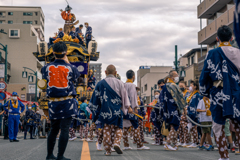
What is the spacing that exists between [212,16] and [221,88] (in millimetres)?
31428

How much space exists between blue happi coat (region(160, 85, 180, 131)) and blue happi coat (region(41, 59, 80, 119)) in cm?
381

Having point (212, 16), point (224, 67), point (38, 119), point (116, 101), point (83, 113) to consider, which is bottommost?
point (38, 119)

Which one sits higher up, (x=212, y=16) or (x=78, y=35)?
(x=212, y=16)

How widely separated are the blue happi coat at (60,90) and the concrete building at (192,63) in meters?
29.4

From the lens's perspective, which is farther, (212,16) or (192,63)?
(192,63)

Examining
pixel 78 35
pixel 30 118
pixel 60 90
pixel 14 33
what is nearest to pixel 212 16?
pixel 78 35

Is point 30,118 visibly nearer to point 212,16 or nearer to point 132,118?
point 132,118

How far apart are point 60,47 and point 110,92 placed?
1919 mm

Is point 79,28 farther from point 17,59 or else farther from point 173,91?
point 17,59

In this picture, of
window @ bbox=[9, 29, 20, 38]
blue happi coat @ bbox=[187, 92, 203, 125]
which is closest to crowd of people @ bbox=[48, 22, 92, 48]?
blue happi coat @ bbox=[187, 92, 203, 125]

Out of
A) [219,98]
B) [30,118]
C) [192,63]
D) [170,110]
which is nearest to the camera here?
[219,98]

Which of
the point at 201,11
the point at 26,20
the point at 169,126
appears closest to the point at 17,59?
the point at 26,20

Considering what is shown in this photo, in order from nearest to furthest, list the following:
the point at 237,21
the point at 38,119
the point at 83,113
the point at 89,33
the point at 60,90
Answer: the point at 237,21 → the point at 60,90 → the point at 83,113 → the point at 38,119 → the point at 89,33

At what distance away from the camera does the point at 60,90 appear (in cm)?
561
